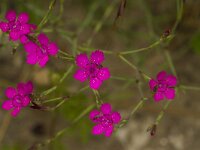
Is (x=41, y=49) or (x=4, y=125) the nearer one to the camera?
(x=41, y=49)

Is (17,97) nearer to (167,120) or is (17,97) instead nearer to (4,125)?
(4,125)

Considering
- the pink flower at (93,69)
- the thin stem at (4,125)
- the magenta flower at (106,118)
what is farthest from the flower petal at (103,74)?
the thin stem at (4,125)

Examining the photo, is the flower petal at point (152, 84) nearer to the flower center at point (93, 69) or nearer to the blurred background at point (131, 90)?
the flower center at point (93, 69)

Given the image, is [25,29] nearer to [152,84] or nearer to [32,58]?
[32,58]

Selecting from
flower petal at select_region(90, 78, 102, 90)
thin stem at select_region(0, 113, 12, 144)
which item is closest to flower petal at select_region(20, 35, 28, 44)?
flower petal at select_region(90, 78, 102, 90)

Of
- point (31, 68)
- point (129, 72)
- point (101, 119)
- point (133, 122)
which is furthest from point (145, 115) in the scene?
point (101, 119)

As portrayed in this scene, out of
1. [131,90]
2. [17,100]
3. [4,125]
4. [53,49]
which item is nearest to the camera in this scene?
[53,49]

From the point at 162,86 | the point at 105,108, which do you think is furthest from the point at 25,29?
the point at 162,86
